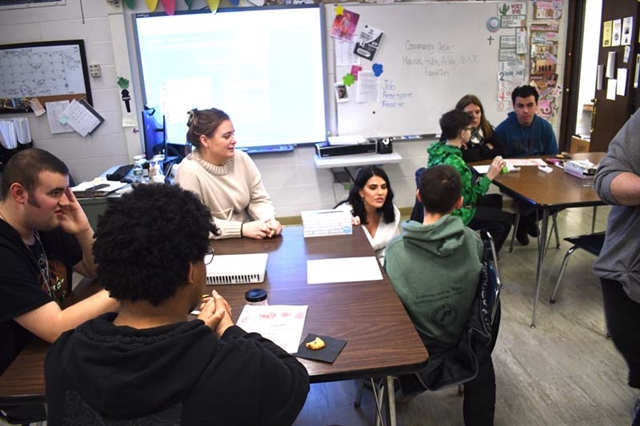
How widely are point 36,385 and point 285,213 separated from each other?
3.52 metres

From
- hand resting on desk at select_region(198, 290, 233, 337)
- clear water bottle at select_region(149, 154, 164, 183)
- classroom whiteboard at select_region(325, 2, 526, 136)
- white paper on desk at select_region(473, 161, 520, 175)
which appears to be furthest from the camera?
classroom whiteboard at select_region(325, 2, 526, 136)

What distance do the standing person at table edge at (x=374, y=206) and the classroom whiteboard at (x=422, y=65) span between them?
1994 millimetres

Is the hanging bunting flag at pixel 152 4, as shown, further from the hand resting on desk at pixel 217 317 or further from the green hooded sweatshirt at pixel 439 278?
the hand resting on desk at pixel 217 317

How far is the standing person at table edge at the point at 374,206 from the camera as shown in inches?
98.3

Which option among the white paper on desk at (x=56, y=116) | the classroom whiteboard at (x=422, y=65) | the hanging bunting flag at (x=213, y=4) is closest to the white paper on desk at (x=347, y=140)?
the classroom whiteboard at (x=422, y=65)

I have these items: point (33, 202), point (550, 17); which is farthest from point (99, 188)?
point (550, 17)

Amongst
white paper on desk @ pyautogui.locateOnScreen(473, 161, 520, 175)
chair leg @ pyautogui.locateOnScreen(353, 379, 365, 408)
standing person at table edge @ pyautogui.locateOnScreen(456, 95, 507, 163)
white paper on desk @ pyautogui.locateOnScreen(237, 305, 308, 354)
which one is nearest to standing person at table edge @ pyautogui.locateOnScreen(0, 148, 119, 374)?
white paper on desk @ pyautogui.locateOnScreen(237, 305, 308, 354)

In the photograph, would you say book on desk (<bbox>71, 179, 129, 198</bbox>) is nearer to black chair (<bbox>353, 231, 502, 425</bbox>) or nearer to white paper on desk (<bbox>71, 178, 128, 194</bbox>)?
white paper on desk (<bbox>71, 178, 128, 194</bbox>)

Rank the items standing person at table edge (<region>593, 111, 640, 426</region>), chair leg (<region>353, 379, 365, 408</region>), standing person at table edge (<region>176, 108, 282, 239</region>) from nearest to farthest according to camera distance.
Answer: standing person at table edge (<region>593, 111, 640, 426</region>), chair leg (<region>353, 379, 365, 408</region>), standing person at table edge (<region>176, 108, 282, 239</region>)

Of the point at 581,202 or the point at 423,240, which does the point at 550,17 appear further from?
the point at 423,240

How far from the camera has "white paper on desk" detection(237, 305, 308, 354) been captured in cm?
138

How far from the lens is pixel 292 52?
428 centimetres

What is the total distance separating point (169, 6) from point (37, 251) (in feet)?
9.85

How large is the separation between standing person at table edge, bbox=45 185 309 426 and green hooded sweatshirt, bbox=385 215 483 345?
0.81 m
